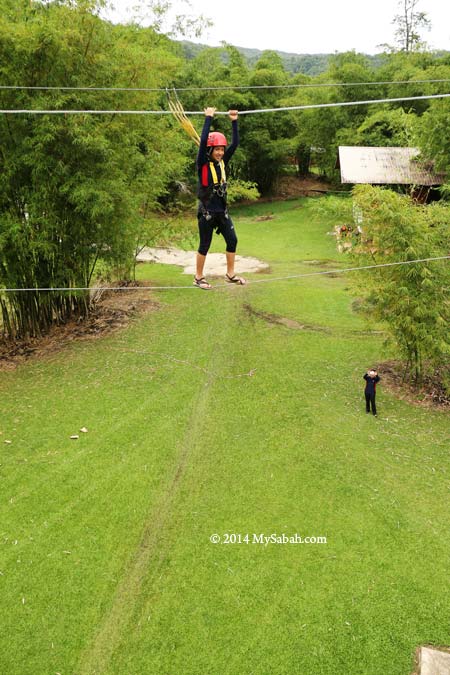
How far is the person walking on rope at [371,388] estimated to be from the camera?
6.66m

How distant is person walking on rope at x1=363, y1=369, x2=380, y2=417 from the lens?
262 inches

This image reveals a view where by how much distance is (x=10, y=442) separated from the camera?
6312mm

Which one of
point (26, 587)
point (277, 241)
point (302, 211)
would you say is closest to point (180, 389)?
point (26, 587)

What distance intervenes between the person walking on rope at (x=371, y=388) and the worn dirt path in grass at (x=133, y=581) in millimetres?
2555

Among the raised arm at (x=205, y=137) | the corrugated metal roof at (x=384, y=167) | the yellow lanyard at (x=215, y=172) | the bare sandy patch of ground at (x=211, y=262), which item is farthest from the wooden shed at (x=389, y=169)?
the raised arm at (x=205, y=137)

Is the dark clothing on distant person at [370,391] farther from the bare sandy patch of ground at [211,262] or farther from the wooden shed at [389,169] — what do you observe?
the wooden shed at [389,169]

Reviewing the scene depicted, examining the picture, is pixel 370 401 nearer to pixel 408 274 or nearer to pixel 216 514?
pixel 408 274

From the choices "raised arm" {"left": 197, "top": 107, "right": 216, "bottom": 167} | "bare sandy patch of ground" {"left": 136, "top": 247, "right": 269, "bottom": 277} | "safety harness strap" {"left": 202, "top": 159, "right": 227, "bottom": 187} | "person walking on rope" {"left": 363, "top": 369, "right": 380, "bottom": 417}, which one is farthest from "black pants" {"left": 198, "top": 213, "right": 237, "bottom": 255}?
"bare sandy patch of ground" {"left": 136, "top": 247, "right": 269, "bottom": 277}

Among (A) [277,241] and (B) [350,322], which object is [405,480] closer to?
(B) [350,322]

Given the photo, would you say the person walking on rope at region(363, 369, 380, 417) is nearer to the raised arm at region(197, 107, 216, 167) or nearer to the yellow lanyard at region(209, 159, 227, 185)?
the yellow lanyard at region(209, 159, 227, 185)

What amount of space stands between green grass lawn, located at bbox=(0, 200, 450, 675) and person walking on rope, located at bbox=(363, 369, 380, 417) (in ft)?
0.58

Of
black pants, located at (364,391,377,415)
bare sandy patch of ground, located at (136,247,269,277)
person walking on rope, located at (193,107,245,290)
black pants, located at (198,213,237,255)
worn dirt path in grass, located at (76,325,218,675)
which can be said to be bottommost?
worn dirt path in grass, located at (76,325,218,675)

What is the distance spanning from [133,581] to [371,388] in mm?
4016

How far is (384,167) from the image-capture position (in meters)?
17.8
